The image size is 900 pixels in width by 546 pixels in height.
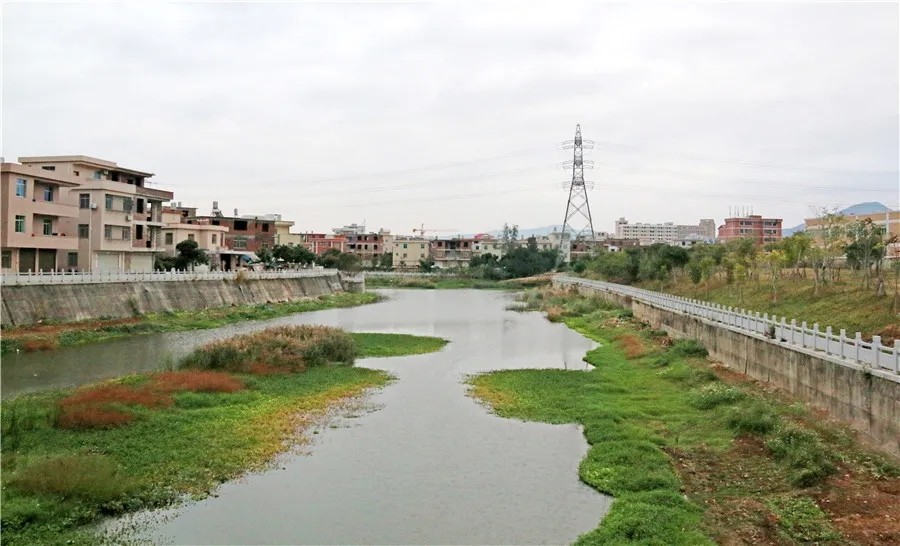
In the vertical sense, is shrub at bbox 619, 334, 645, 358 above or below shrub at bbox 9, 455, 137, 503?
above

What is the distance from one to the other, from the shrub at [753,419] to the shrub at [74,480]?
13625 millimetres

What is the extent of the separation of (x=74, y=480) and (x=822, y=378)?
55.6 feet

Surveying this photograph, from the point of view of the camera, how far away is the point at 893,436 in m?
13.5

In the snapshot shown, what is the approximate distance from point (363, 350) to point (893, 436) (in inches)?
926

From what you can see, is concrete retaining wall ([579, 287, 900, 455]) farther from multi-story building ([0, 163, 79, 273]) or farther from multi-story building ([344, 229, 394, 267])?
multi-story building ([344, 229, 394, 267])

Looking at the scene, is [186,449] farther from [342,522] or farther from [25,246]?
[25,246]

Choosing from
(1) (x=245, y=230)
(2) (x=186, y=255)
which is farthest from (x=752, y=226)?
(2) (x=186, y=255)

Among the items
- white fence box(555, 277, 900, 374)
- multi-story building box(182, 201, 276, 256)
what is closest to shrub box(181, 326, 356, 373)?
white fence box(555, 277, 900, 374)

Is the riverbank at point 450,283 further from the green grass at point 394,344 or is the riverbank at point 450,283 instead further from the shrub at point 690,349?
the shrub at point 690,349

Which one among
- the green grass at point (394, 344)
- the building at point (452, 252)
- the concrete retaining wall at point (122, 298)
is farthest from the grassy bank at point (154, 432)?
the building at point (452, 252)

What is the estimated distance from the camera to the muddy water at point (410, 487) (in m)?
11.9

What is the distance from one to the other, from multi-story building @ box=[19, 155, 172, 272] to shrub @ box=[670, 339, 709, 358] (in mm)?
37876

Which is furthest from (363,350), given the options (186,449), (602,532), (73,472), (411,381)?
(602,532)

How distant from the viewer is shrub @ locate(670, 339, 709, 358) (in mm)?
28398
